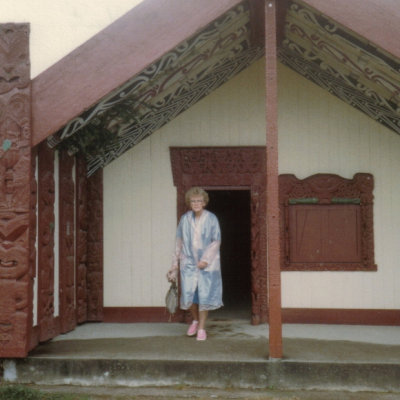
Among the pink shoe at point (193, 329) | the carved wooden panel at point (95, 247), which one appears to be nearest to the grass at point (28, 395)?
the pink shoe at point (193, 329)

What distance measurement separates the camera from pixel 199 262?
5484 millimetres

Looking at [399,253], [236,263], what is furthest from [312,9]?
[236,263]

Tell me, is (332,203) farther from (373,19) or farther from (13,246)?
(13,246)

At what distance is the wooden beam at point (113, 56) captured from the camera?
14.9 feet

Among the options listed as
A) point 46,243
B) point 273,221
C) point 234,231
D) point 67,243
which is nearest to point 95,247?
point 67,243

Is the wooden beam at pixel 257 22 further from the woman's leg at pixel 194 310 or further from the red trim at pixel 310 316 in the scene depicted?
the red trim at pixel 310 316

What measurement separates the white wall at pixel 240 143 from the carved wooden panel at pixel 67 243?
2.14 ft

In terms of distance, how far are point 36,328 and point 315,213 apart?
316 cm

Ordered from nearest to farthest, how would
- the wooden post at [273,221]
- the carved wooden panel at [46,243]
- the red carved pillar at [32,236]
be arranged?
the wooden post at [273,221] < the red carved pillar at [32,236] < the carved wooden panel at [46,243]

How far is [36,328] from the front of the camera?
493cm

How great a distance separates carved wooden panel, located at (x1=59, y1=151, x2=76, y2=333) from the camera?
18.4ft

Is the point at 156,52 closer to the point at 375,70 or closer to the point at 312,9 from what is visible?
the point at 312,9

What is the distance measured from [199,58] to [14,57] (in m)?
1.73

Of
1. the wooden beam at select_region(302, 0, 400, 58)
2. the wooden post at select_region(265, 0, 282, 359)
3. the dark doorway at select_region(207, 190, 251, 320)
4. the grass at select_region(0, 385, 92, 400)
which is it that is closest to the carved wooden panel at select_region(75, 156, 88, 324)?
the grass at select_region(0, 385, 92, 400)
